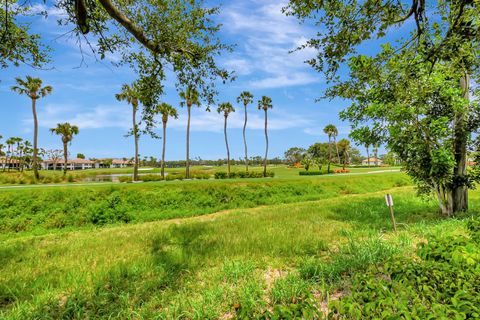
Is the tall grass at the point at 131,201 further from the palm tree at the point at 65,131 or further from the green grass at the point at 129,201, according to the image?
the palm tree at the point at 65,131

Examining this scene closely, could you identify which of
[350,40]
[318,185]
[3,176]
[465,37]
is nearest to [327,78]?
[350,40]

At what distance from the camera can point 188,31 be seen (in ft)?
21.2

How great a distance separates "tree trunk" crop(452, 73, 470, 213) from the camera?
1005cm

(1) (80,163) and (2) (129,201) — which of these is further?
(1) (80,163)

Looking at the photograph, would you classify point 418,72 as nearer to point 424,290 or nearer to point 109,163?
point 424,290

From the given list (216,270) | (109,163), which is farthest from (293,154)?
(216,270)

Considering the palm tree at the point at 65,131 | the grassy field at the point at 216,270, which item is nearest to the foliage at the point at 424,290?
the grassy field at the point at 216,270

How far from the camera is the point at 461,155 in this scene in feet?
34.5

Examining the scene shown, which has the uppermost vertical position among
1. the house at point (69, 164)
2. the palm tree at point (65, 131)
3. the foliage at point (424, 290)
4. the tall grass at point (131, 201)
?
the palm tree at point (65, 131)

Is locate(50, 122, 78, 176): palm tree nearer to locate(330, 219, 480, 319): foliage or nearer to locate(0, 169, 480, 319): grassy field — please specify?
locate(0, 169, 480, 319): grassy field

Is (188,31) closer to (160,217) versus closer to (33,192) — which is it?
(160,217)

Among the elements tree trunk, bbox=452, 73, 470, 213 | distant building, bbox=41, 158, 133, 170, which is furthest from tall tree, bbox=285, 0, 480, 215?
distant building, bbox=41, 158, 133, 170

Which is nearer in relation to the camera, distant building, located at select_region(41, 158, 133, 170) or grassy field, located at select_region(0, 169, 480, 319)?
grassy field, located at select_region(0, 169, 480, 319)

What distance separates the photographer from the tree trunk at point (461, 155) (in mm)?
10055
